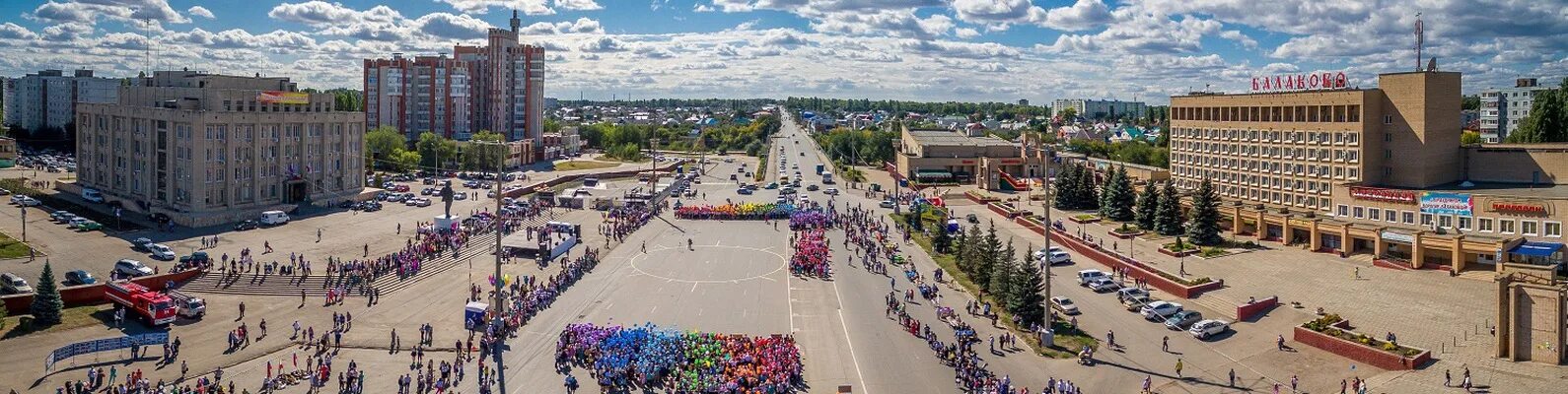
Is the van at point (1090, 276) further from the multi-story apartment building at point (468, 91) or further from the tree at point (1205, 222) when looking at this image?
the multi-story apartment building at point (468, 91)

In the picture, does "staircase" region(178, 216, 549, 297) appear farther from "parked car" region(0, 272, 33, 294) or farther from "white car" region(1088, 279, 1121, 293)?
"white car" region(1088, 279, 1121, 293)

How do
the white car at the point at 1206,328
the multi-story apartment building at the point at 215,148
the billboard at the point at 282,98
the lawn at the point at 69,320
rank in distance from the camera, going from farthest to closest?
the billboard at the point at 282,98
the multi-story apartment building at the point at 215,148
the white car at the point at 1206,328
the lawn at the point at 69,320

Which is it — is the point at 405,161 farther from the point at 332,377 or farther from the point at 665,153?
the point at 332,377

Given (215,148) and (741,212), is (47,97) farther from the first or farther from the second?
(741,212)

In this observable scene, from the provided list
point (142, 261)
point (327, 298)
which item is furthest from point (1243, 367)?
point (142, 261)

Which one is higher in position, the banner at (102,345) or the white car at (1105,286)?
the white car at (1105,286)

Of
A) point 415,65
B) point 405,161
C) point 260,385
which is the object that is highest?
point 415,65

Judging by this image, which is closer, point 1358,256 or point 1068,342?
point 1068,342

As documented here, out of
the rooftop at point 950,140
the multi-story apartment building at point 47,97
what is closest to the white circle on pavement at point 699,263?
the rooftop at point 950,140
